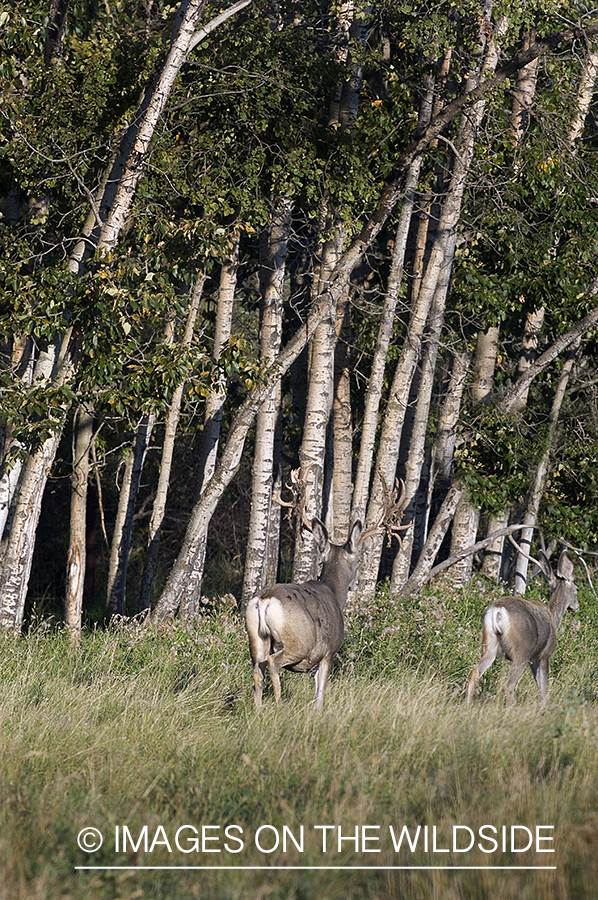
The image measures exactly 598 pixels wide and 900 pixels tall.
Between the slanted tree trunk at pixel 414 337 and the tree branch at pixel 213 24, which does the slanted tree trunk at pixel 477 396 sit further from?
the tree branch at pixel 213 24

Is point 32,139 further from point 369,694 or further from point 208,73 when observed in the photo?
point 369,694

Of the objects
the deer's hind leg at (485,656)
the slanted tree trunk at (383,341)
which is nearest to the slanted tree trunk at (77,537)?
the slanted tree trunk at (383,341)

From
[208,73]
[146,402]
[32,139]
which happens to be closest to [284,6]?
[208,73]

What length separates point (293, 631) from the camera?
791 centimetres

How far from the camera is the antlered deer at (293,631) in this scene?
782 centimetres

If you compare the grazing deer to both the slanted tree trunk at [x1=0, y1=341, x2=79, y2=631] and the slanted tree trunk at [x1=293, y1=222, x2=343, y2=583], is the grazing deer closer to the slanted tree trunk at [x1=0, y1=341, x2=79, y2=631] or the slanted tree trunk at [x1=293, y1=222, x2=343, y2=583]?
the slanted tree trunk at [x1=293, y1=222, x2=343, y2=583]

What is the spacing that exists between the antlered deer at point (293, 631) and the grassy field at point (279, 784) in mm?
292

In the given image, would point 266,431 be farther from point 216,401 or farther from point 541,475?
point 541,475

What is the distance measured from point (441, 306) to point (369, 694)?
24.0 feet

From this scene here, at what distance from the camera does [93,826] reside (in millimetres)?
5102

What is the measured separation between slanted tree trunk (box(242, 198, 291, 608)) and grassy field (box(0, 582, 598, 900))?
111 inches

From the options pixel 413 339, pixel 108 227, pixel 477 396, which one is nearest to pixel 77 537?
pixel 108 227

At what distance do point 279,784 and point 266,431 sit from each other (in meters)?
7.28

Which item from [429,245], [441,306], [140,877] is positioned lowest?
[140,877]
